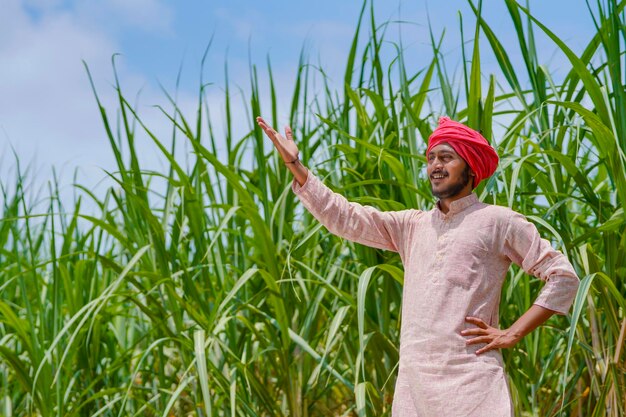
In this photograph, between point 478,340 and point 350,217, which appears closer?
point 478,340

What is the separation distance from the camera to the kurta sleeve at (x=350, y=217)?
1552mm

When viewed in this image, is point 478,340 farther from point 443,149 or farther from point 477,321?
point 443,149

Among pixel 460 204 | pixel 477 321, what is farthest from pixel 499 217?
pixel 477 321

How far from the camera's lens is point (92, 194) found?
241 cm

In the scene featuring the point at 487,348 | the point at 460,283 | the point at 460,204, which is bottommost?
the point at 487,348

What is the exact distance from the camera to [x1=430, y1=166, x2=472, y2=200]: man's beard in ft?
4.88

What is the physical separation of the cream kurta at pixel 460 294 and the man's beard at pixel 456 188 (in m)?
0.02

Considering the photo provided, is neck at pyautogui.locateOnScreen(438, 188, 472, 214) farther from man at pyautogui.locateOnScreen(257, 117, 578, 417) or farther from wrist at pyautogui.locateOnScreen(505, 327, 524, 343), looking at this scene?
wrist at pyautogui.locateOnScreen(505, 327, 524, 343)

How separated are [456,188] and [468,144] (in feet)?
0.24

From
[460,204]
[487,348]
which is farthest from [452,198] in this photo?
[487,348]

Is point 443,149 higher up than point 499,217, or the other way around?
point 443,149

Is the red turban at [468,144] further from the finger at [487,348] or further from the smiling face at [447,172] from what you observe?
the finger at [487,348]

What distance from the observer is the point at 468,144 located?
58.3 inches

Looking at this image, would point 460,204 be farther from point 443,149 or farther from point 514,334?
→ point 514,334
